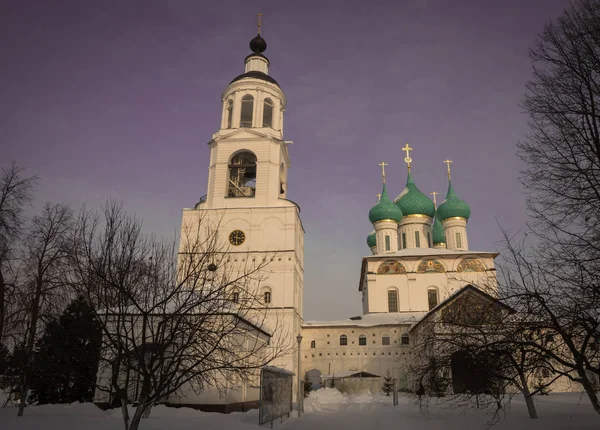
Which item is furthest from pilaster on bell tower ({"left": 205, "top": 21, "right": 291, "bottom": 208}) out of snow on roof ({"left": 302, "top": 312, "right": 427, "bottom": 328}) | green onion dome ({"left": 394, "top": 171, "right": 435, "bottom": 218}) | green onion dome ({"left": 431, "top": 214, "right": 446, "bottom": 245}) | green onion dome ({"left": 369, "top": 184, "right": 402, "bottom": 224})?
green onion dome ({"left": 431, "top": 214, "right": 446, "bottom": 245})

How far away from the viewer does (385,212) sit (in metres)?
43.4

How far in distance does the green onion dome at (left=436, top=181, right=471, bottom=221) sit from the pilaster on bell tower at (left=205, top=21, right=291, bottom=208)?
56.6 ft

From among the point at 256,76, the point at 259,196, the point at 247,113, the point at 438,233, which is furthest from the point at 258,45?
the point at 438,233

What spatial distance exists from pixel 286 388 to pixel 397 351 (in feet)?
66.3

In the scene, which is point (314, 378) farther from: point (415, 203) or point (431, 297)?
point (415, 203)

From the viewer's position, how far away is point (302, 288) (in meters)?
33.4

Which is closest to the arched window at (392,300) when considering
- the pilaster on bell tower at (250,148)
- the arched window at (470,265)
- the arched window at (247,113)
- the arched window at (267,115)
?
the arched window at (470,265)

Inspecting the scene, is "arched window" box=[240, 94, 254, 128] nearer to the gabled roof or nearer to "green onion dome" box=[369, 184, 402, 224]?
"green onion dome" box=[369, 184, 402, 224]

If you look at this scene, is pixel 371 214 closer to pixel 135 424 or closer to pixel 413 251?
pixel 413 251

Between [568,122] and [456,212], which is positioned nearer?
[568,122]

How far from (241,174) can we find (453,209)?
69.1 ft

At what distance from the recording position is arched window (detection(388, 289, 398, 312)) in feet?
127

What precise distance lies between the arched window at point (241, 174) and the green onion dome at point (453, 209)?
1973cm

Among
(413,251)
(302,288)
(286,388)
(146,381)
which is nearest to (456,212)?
(413,251)
